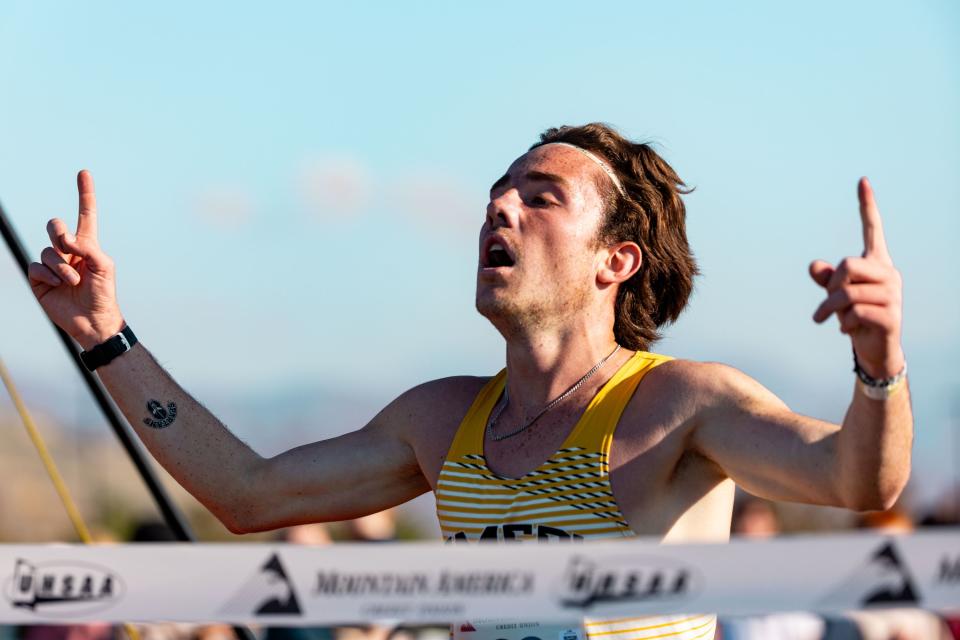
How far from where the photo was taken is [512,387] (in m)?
3.49

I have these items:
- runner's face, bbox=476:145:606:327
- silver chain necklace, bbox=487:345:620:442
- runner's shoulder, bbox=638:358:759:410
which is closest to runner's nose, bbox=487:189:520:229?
runner's face, bbox=476:145:606:327

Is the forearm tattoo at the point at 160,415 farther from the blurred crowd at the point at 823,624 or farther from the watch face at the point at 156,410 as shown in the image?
the blurred crowd at the point at 823,624

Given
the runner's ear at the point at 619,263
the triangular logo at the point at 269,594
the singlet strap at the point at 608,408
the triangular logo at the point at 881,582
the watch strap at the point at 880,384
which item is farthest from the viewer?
the runner's ear at the point at 619,263

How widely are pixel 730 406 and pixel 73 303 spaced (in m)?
1.71

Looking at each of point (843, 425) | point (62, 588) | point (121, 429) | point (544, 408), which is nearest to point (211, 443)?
point (121, 429)

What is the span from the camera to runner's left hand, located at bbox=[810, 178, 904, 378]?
7.93ft

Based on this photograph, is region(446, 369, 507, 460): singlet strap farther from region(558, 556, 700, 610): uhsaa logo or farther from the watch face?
region(558, 556, 700, 610): uhsaa logo

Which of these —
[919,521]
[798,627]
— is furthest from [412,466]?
[919,521]

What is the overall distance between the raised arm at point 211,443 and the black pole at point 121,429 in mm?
357

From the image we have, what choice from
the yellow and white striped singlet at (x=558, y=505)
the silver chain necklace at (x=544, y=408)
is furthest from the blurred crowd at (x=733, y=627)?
the yellow and white striped singlet at (x=558, y=505)

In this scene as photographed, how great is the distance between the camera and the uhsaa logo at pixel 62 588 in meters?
2.43

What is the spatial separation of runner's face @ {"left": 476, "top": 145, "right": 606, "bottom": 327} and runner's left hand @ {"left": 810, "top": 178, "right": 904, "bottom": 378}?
1.04 m

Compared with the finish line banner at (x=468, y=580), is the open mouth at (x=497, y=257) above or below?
above

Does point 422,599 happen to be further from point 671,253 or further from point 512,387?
point 671,253
